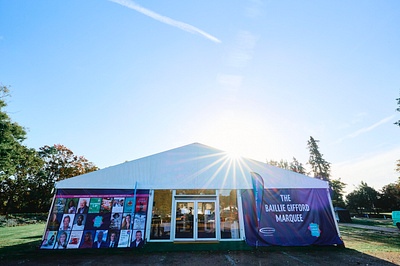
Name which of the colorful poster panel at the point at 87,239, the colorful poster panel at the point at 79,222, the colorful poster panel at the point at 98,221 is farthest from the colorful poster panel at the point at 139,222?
the colorful poster panel at the point at 79,222

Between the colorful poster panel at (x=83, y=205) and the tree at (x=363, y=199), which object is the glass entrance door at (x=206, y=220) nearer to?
the colorful poster panel at (x=83, y=205)

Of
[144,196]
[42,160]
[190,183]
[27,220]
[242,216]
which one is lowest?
[27,220]

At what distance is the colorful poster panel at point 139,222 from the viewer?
7.00m

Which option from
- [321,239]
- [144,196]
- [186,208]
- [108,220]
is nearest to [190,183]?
[186,208]

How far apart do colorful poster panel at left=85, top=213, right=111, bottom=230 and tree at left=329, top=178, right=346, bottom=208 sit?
34.3m

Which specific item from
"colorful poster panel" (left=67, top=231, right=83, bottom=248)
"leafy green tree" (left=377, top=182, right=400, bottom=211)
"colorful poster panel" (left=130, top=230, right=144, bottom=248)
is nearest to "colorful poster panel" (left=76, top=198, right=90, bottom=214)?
"colorful poster panel" (left=67, top=231, right=83, bottom=248)

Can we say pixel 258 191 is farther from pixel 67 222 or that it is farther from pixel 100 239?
pixel 67 222

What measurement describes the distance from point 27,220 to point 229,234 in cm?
2453

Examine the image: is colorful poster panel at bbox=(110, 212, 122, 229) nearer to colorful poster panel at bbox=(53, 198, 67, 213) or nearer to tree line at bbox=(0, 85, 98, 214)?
colorful poster panel at bbox=(53, 198, 67, 213)

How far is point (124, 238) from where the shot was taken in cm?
677

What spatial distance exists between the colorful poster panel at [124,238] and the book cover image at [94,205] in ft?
4.43

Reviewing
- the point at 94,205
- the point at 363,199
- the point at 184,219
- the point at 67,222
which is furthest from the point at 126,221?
the point at 363,199

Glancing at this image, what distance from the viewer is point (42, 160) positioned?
24.8 metres

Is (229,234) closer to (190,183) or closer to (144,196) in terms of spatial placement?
(190,183)
